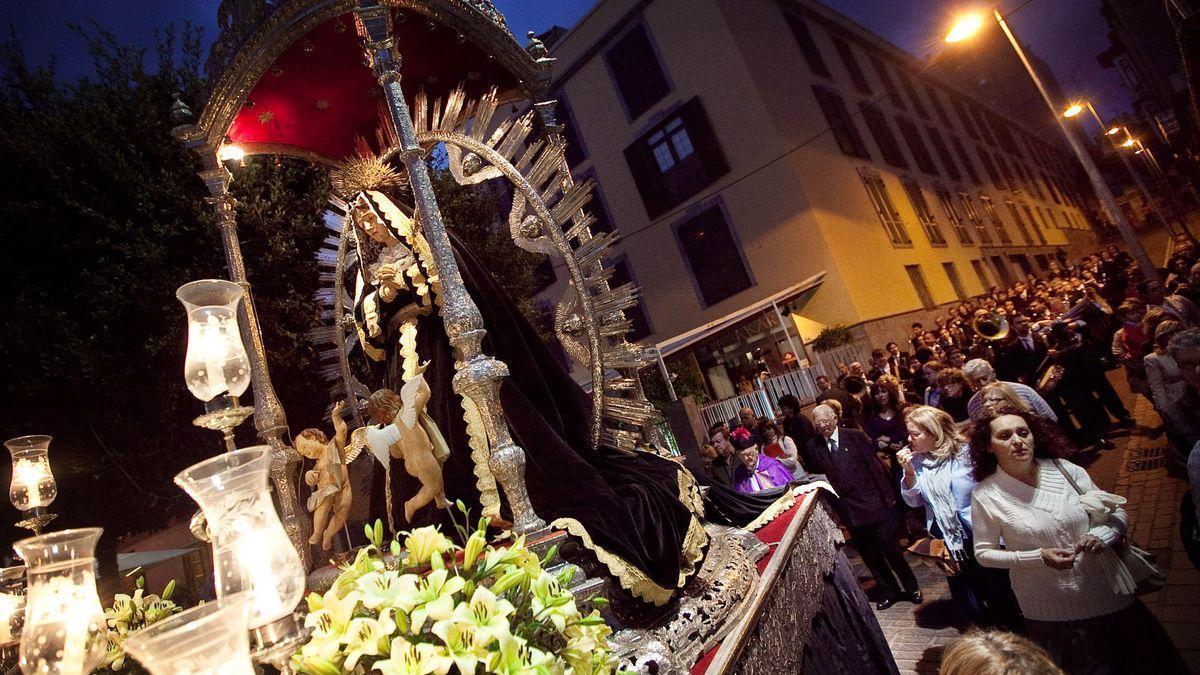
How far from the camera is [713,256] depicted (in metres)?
17.2

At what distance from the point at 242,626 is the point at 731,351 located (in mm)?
15876

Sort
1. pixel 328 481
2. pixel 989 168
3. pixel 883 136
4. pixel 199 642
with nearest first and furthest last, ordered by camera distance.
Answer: pixel 199 642 < pixel 328 481 < pixel 883 136 < pixel 989 168

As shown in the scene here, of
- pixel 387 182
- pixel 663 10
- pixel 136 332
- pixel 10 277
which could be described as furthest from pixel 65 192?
pixel 663 10

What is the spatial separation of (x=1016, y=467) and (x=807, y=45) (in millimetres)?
18614

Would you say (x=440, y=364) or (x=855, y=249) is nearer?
(x=440, y=364)

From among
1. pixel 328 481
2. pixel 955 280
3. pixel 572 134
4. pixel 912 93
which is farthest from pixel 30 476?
pixel 912 93

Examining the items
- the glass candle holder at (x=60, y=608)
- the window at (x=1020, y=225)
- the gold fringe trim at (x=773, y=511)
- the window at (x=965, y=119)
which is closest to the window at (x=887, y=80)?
the window at (x=965, y=119)

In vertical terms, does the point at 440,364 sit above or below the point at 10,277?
below

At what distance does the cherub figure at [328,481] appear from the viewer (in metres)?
3.31

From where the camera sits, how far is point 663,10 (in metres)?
17.2

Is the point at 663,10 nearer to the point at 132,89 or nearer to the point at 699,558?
the point at 132,89

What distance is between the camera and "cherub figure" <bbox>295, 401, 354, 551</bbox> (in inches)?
130

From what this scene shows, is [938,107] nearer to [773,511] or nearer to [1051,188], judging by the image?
[1051,188]

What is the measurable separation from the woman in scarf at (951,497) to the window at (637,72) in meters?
15.8
